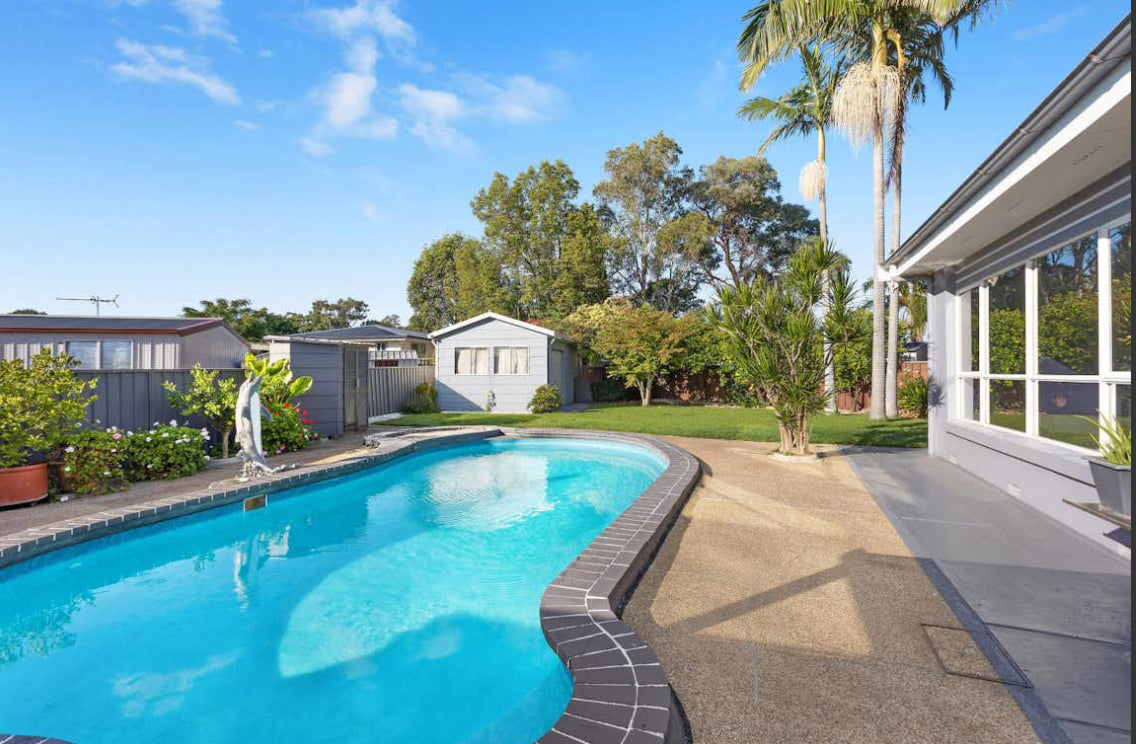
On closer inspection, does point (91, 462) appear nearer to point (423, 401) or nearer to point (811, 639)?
point (811, 639)

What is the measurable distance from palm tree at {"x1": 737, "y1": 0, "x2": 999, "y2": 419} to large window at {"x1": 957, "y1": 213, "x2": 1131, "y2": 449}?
286 inches

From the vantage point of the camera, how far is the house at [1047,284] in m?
3.50

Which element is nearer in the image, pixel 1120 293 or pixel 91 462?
pixel 1120 293

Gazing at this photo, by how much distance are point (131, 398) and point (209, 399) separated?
102cm

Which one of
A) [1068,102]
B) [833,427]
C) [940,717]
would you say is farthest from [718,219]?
[940,717]

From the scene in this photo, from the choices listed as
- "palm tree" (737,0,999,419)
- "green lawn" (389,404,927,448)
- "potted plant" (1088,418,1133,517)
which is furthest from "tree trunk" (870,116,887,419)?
"potted plant" (1088,418,1133,517)

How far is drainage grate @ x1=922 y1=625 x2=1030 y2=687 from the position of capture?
103 inches

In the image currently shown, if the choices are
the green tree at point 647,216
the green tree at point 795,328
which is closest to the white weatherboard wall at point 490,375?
the green tree at point 795,328

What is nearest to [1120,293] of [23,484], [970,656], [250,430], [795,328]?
[970,656]

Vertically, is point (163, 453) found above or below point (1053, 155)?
below

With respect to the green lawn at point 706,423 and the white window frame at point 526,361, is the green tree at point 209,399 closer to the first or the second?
the green lawn at point 706,423

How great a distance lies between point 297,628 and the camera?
3.96 metres

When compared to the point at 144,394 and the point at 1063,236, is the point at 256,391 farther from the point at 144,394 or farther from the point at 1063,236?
the point at 1063,236

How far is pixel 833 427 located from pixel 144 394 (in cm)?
A: 1392
